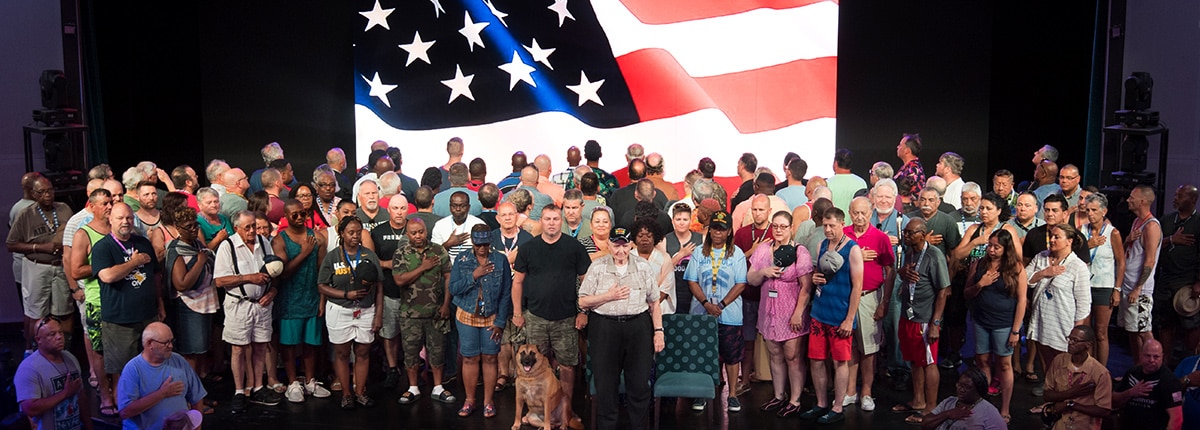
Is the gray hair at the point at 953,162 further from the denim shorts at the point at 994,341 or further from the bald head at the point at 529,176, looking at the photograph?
the bald head at the point at 529,176

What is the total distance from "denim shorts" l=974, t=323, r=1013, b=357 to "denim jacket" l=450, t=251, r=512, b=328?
9.76 feet

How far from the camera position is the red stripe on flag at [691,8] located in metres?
11.2

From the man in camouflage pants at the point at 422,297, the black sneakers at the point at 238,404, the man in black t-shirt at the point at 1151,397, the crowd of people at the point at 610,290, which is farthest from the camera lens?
the black sneakers at the point at 238,404

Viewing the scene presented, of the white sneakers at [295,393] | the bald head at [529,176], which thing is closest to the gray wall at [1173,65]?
the bald head at [529,176]

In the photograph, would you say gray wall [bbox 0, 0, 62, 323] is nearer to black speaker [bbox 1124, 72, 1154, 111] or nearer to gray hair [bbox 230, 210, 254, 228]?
gray hair [bbox 230, 210, 254, 228]

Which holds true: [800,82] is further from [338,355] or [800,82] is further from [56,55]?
[56,55]

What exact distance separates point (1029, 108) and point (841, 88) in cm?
196

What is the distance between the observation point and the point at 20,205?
25.9 ft

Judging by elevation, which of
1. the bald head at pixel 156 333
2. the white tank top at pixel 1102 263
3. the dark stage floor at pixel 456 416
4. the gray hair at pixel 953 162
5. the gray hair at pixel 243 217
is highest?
the gray hair at pixel 953 162

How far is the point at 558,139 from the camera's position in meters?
11.6

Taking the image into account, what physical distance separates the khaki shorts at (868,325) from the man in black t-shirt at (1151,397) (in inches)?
58.2

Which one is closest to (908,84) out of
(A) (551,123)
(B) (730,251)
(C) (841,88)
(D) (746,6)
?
(C) (841,88)

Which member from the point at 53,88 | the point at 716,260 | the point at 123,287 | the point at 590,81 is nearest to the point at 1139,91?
the point at 716,260

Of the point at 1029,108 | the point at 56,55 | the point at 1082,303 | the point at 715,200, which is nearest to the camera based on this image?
the point at 1082,303
